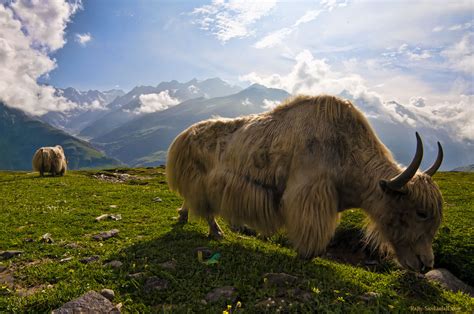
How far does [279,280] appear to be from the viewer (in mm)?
5121

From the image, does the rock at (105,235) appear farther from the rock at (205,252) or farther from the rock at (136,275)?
the rock at (136,275)

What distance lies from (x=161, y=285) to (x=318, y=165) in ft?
12.3

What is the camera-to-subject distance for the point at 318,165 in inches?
256

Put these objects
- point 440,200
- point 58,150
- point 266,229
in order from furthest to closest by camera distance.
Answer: point 58,150 < point 266,229 < point 440,200

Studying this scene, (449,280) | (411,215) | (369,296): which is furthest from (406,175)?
(449,280)

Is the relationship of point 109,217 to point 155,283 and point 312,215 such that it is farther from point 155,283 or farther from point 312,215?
point 312,215

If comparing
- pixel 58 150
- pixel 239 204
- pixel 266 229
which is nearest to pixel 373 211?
pixel 266 229

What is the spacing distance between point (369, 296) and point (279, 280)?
1.39 m

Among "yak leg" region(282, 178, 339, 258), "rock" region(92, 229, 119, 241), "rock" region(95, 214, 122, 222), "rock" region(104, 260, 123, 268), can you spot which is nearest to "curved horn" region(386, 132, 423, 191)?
"yak leg" region(282, 178, 339, 258)

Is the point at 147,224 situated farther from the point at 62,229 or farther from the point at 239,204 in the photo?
the point at 239,204

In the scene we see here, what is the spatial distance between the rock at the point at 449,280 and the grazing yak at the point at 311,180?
1.27 meters

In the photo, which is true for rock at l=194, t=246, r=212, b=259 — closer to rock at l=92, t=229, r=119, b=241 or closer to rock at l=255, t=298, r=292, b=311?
rock at l=255, t=298, r=292, b=311

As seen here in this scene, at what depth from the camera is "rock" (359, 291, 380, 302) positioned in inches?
186

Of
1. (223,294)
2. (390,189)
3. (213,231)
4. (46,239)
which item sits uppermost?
(390,189)
